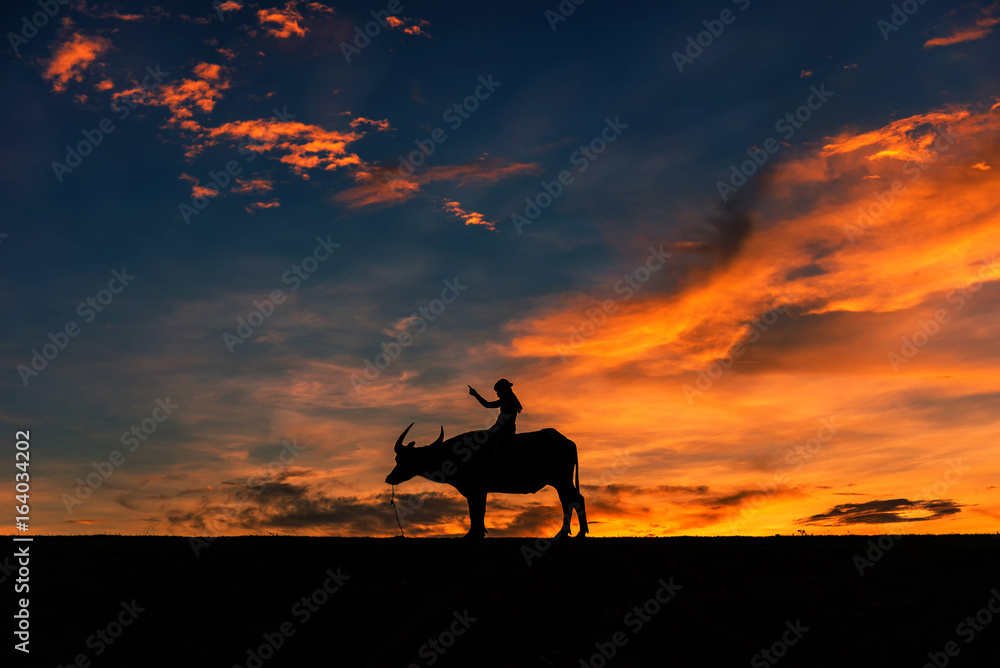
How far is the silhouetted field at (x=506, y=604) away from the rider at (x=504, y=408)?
5.39 meters

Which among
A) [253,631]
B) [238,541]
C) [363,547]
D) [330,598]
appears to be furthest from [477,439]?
[253,631]

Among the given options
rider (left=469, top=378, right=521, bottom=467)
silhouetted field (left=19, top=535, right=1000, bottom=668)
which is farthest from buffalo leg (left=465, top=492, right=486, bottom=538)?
silhouetted field (left=19, top=535, right=1000, bottom=668)

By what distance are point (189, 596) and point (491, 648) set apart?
5.93 meters

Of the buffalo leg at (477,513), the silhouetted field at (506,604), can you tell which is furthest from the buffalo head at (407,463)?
the silhouetted field at (506,604)

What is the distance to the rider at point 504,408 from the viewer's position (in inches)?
929

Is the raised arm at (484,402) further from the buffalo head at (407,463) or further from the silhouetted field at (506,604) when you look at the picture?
the silhouetted field at (506,604)

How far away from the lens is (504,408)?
A: 2366 cm

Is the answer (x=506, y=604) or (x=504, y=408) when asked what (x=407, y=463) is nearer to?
(x=504, y=408)

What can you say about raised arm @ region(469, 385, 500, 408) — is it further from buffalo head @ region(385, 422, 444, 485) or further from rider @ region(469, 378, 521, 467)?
buffalo head @ region(385, 422, 444, 485)

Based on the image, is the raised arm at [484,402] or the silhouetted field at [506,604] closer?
the silhouetted field at [506,604]

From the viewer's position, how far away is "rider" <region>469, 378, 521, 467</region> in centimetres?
2359

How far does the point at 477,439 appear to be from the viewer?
2431cm

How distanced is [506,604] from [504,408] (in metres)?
8.78

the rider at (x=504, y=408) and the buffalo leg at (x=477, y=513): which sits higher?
the rider at (x=504, y=408)
